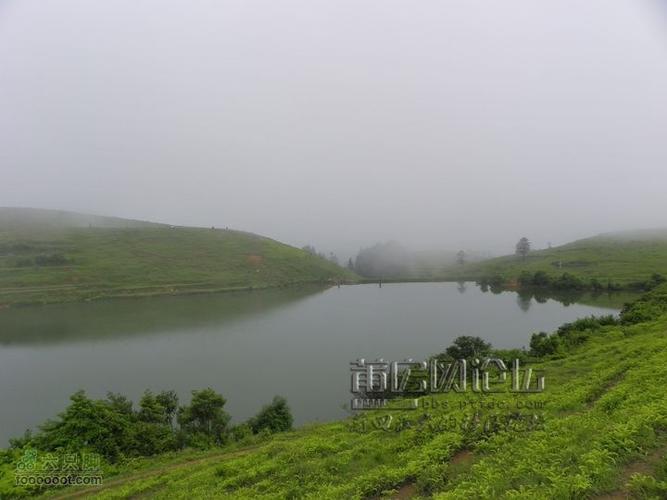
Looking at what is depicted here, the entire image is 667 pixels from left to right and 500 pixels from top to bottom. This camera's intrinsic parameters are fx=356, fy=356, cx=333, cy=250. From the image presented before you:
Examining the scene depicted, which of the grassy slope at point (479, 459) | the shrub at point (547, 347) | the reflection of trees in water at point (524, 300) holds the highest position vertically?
the grassy slope at point (479, 459)

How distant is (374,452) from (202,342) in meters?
41.8

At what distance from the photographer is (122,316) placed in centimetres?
6519

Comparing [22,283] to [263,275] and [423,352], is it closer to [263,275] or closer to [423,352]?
[263,275]

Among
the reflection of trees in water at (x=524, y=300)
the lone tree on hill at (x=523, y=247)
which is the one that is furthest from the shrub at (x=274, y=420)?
the lone tree on hill at (x=523, y=247)

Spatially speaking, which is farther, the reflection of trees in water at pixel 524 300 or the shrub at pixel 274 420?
the reflection of trees in water at pixel 524 300

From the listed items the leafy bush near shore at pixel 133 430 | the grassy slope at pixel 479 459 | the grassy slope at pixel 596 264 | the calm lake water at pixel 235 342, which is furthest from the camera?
the grassy slope at pixel 596 264

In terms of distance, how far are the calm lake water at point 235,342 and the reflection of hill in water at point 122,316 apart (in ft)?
0.72

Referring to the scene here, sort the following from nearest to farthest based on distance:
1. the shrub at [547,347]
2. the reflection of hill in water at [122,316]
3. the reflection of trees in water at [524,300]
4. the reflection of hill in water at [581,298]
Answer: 1. the shrub at [547,347]
2. the reflection of hill in water at [122,316]
3. the reflection of hill in water at [581,298]
4. the reflection of trees in water at [524,300]

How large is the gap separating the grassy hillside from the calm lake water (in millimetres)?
11696

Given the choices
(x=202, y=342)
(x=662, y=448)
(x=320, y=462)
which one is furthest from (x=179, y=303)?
(x=662, y=448)

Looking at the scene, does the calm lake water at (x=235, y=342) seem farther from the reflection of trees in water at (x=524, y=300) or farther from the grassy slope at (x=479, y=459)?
the grassy slope at (x=479, y=459)

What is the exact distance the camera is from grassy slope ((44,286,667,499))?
6.27m

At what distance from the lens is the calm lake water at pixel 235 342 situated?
2998 cm

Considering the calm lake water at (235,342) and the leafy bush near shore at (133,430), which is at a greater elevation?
the leafy bush near shore at (133,430)
